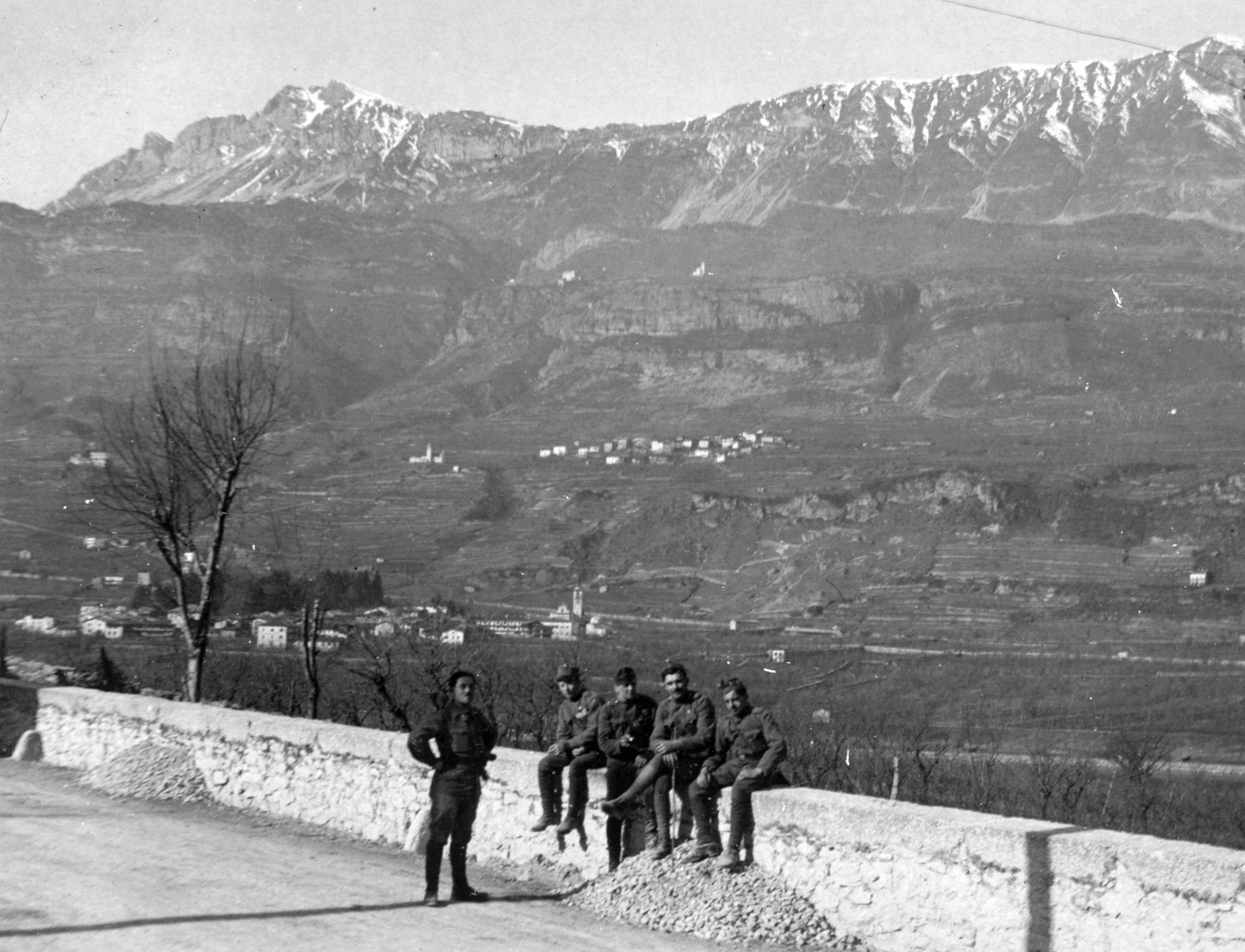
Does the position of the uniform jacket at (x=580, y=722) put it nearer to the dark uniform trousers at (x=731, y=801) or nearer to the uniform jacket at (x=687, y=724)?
the uniform jacket at (x=687, y=724)

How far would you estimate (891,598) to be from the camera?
75062 mm

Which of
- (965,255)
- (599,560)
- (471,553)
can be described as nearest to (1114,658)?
(599,560)

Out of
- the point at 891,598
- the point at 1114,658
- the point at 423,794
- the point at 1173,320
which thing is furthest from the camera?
the point at 1173,320

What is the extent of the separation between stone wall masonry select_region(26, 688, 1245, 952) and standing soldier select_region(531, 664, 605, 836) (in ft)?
0.34

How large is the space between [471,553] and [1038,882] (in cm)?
7489

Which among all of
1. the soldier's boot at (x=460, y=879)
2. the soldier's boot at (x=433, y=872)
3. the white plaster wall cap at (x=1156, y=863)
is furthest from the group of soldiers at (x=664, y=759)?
the white plaster wall cap at (x=1156, y=863)

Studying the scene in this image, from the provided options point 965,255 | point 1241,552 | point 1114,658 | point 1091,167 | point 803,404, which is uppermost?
point 1091,167

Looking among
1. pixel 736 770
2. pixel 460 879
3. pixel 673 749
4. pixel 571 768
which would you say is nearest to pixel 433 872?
pixel 460 879

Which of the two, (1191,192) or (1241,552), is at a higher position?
(1191,192)

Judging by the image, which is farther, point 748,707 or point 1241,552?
point 1241,552

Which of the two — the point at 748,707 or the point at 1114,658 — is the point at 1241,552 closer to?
the point at 1114,658

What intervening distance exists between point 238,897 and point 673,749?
270 cm

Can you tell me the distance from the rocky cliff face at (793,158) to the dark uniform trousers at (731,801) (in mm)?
94050

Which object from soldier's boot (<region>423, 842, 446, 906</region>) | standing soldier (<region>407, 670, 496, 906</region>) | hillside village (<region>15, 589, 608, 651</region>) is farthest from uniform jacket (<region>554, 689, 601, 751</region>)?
hillside village (<region>15, 589, 608, 651</region>)
